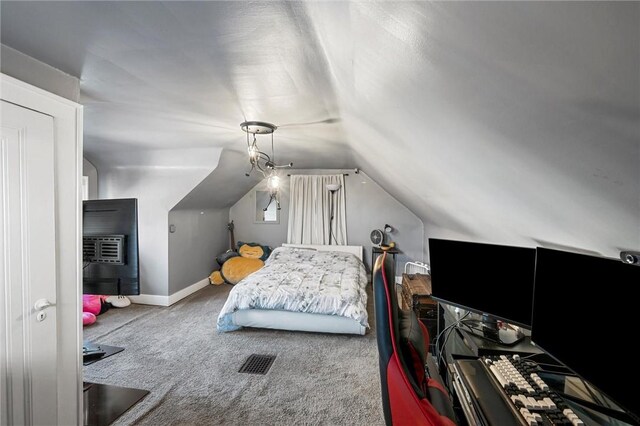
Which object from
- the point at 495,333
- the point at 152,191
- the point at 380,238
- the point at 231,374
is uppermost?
the point at 152,191

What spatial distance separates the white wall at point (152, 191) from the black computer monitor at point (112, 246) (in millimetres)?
2008

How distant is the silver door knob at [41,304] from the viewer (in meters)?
1.40

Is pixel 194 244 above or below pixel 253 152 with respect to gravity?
below

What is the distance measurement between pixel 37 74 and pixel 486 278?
105 inches

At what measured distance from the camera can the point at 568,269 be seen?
38.9 inches

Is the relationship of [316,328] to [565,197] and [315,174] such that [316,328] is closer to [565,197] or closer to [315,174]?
[565,197]

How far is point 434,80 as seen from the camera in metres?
0.94

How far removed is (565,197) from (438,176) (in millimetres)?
929

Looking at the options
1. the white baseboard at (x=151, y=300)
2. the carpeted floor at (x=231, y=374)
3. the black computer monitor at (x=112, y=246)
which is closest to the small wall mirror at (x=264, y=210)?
the white baseboard at (x=151, y=300)

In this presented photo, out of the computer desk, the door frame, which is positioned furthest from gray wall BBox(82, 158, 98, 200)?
the computer desk

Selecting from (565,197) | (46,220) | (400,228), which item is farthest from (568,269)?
(400,228)

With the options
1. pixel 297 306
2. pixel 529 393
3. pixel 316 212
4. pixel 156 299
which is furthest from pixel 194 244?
pixel 529 393

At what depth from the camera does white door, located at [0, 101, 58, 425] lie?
1.28m

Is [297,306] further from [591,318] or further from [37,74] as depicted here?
[37,74]
